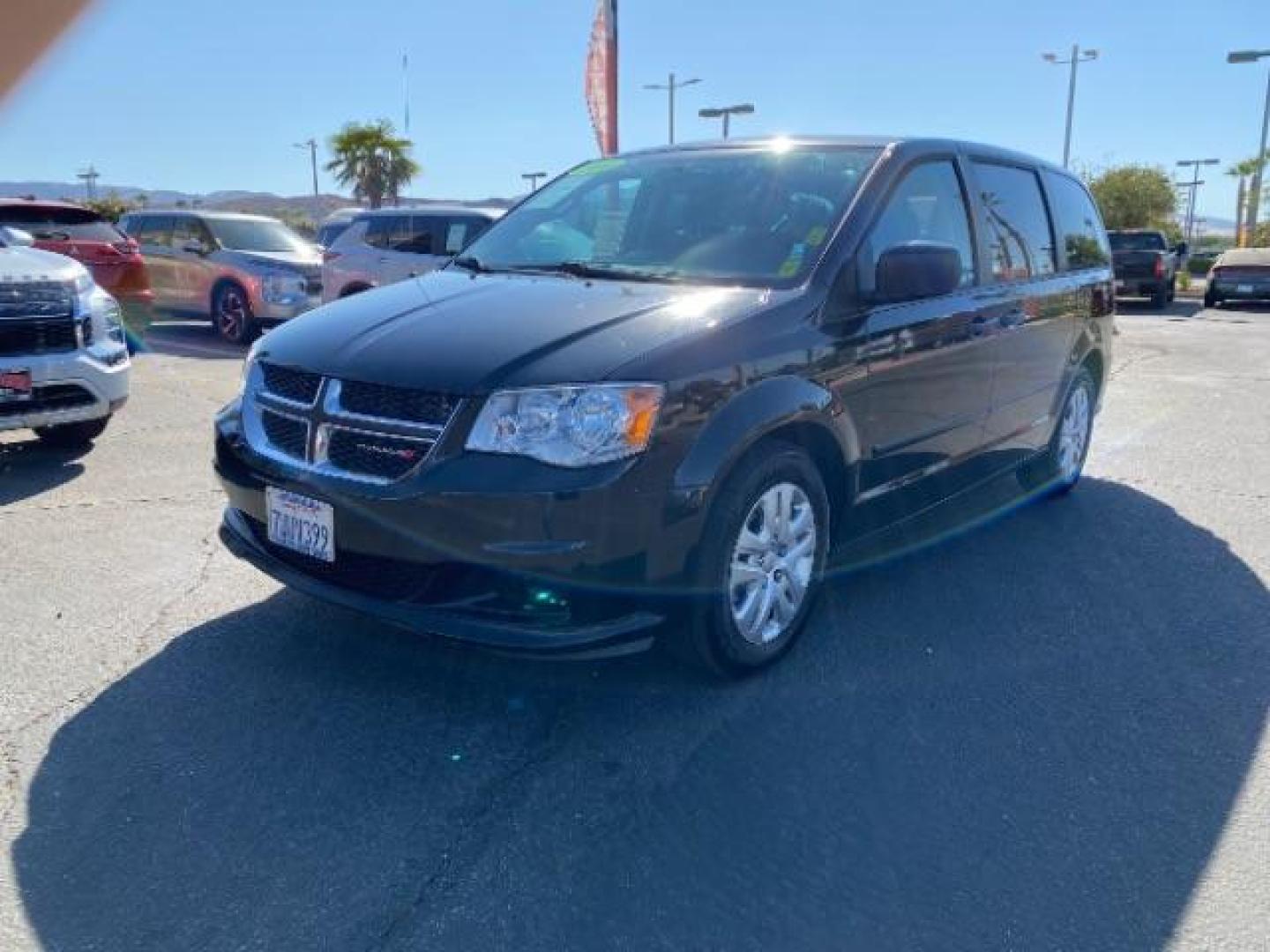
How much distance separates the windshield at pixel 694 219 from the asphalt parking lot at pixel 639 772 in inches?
54.9

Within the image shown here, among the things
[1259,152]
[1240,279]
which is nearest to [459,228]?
[1240,279]

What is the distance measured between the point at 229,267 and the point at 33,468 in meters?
7.82

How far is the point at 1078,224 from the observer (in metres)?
5.86

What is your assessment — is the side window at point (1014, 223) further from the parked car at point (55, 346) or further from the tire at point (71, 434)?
the tire at point (71, 434)

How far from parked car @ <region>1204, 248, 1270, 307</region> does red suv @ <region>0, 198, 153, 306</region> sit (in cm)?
2098

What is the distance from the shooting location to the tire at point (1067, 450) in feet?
18.7

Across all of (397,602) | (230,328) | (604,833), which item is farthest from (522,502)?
(230,328)

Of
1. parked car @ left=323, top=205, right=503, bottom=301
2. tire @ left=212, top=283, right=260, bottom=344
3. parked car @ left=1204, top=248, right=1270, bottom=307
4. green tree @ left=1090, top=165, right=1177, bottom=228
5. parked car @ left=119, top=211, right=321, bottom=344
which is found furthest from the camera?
green tree @ left=1090, top=165, right=1177, bottom=228

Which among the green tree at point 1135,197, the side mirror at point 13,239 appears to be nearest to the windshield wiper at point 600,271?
the side mirror at point 13,239

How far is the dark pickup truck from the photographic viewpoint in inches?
856

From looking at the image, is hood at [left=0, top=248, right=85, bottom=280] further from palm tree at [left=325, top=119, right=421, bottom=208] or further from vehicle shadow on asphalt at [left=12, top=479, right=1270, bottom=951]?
palm tree at [left=325, top=119, right=421, bottom=208]

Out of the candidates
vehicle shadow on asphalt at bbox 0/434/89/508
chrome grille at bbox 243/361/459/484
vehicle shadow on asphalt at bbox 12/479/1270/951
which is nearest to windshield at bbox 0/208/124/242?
vehicle shadow on asphalt at bbox 0/434/89/508

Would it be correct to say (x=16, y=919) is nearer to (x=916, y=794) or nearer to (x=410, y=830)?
(x=410, y=830)

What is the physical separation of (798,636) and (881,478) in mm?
692
